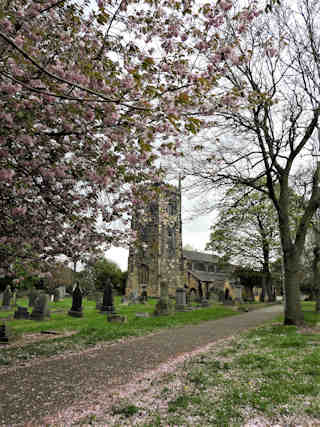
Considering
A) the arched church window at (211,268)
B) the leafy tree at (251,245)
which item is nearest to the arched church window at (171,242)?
the leafy tree at (251,245)

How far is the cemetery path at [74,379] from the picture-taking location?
139 inches

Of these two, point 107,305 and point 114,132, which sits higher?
point 114,132

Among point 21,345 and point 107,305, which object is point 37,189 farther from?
point 107,305

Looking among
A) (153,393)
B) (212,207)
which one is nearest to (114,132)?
(153,393)

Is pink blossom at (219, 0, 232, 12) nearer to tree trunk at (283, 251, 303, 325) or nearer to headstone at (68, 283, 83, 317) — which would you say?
tree trunk at (283, 251, 303, 325)

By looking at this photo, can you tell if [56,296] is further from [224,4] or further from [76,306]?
[224,4]

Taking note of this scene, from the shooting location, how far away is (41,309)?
1375 centimetres

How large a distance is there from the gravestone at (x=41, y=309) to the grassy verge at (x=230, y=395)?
33.9ft

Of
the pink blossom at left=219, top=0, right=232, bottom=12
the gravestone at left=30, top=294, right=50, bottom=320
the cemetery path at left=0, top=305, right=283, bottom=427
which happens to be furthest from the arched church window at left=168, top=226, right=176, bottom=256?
the pink blossom at left=219, top=0, right=232, bottom=12

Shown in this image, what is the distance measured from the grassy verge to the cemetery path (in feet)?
1.70

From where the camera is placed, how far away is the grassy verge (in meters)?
3.07

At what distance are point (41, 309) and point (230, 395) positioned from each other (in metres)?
12.4

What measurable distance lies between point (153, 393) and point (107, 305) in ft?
44.7

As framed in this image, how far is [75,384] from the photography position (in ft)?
14.6
